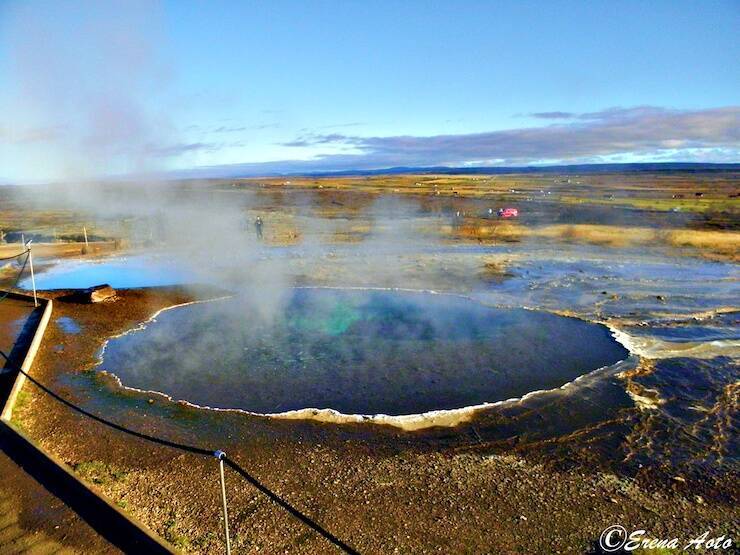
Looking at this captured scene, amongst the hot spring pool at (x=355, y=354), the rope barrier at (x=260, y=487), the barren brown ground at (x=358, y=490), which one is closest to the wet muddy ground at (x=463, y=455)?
the barren brown ground at (x=358, y=490)

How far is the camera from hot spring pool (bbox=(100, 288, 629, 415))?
23.5 ft

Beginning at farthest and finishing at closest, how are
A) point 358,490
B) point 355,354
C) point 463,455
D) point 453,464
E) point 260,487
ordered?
point 355,354, point 463,455, point 453,464, point 358,490, point 260,487

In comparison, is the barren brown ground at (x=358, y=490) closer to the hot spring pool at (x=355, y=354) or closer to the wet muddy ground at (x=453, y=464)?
the wet muddy ground at (x=453, y=464)

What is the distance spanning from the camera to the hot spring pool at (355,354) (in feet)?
23.5

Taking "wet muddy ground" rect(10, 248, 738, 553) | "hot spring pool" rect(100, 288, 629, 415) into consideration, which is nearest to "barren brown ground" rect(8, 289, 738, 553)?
"wet muddy ground" rect(10, 248, 738, 553)

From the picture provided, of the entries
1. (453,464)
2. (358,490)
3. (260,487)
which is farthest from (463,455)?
(260,487)

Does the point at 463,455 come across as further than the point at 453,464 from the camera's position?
Yes

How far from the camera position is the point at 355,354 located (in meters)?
8.53

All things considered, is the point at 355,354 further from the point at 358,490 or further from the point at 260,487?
the point at 260,487

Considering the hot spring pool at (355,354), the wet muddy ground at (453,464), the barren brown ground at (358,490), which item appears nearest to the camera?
the barren brown ground at (358,490)

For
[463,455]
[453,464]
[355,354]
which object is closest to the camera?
[453,464]

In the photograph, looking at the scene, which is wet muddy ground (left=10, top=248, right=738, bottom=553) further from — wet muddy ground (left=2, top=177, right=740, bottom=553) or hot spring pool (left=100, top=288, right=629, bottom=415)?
hot spring pool (left=100, top=288, right=629, bottom=415)

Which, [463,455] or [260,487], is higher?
[260,487]

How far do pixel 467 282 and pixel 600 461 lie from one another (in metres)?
8.61
